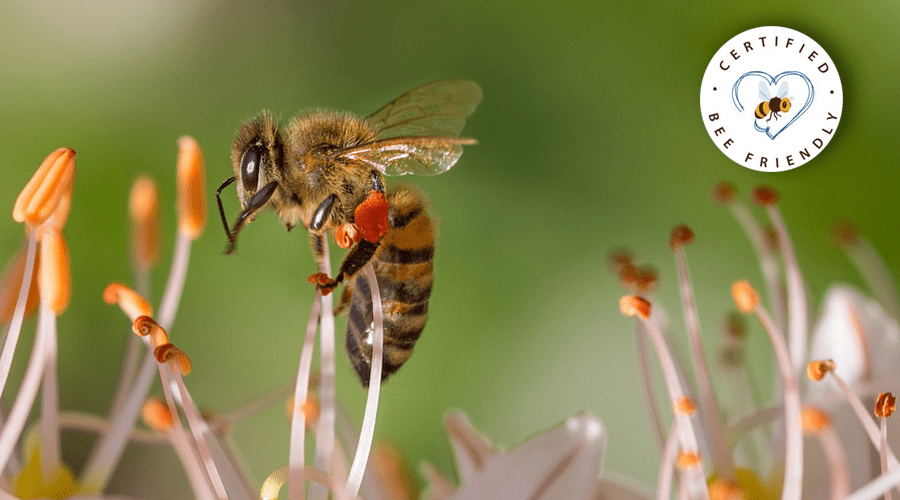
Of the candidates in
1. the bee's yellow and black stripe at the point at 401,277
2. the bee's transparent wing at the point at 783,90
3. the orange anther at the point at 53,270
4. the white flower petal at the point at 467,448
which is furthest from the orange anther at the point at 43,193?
the bee's transparent wing at the point at 783,90

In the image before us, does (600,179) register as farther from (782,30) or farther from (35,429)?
(35,429)

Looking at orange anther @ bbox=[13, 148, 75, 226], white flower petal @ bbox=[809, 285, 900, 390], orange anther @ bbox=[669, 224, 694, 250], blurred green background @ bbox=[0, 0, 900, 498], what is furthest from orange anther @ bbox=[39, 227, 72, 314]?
white flower petal @ bbox=[809, 285, 900, 390]

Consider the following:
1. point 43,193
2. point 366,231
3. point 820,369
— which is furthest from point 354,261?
point 820,369

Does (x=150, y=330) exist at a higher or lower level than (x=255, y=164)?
lower

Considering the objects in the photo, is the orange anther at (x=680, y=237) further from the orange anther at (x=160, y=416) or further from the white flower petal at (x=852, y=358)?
the orange anther at (x=160, y=416)

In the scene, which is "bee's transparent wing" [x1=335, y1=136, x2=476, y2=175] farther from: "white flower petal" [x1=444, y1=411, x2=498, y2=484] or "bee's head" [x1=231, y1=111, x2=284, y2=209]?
"white flower petal" [x1=444, y1=411, x2=498, y2=484]

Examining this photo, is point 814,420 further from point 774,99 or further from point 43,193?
point 43,193

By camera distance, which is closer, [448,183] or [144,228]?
[144,228]
